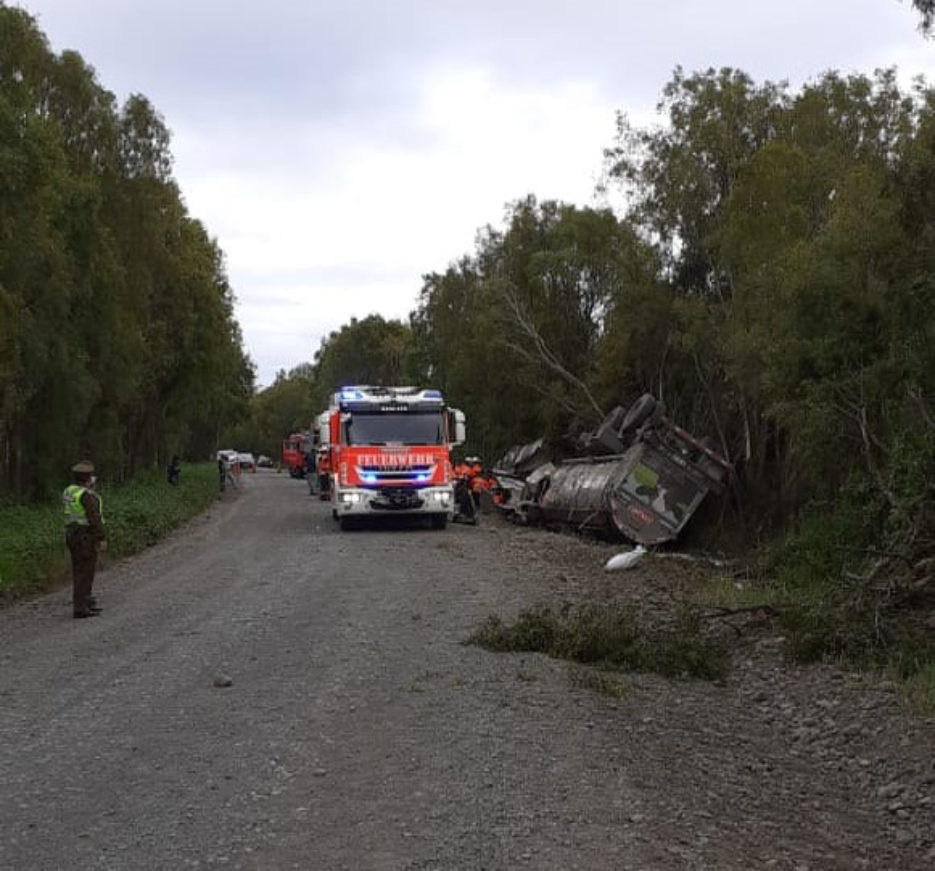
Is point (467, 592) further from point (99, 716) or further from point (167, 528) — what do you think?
point (167, 528)

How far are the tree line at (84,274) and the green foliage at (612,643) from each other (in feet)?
47.7

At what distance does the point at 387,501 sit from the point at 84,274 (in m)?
13.1

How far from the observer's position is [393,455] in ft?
76.1

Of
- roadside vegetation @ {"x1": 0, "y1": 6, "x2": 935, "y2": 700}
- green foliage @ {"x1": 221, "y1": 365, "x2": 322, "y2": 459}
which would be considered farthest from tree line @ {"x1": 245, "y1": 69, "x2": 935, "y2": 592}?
green foliage @ {"x1": 221, "y1": 365, "x2": 322, "y2": 459}

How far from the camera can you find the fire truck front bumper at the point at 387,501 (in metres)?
23.2

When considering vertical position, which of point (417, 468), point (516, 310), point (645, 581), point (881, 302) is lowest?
point (645, 581)

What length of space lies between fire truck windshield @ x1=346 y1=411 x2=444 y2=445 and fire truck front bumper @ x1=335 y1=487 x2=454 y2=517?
103 cm

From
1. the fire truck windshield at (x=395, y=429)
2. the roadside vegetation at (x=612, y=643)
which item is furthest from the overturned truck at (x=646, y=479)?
the roadside vegetation at (x=612, y=643)

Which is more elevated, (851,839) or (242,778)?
(242,778)

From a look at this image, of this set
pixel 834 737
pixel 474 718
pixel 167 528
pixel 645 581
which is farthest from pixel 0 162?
pixel 834 737

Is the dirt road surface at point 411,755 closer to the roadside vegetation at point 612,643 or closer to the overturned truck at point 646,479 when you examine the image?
the roadside vegetation at point 612,643

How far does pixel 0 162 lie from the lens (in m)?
19.9

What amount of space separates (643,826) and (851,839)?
1.19 meters

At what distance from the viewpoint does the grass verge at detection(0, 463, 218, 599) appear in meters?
16.4
